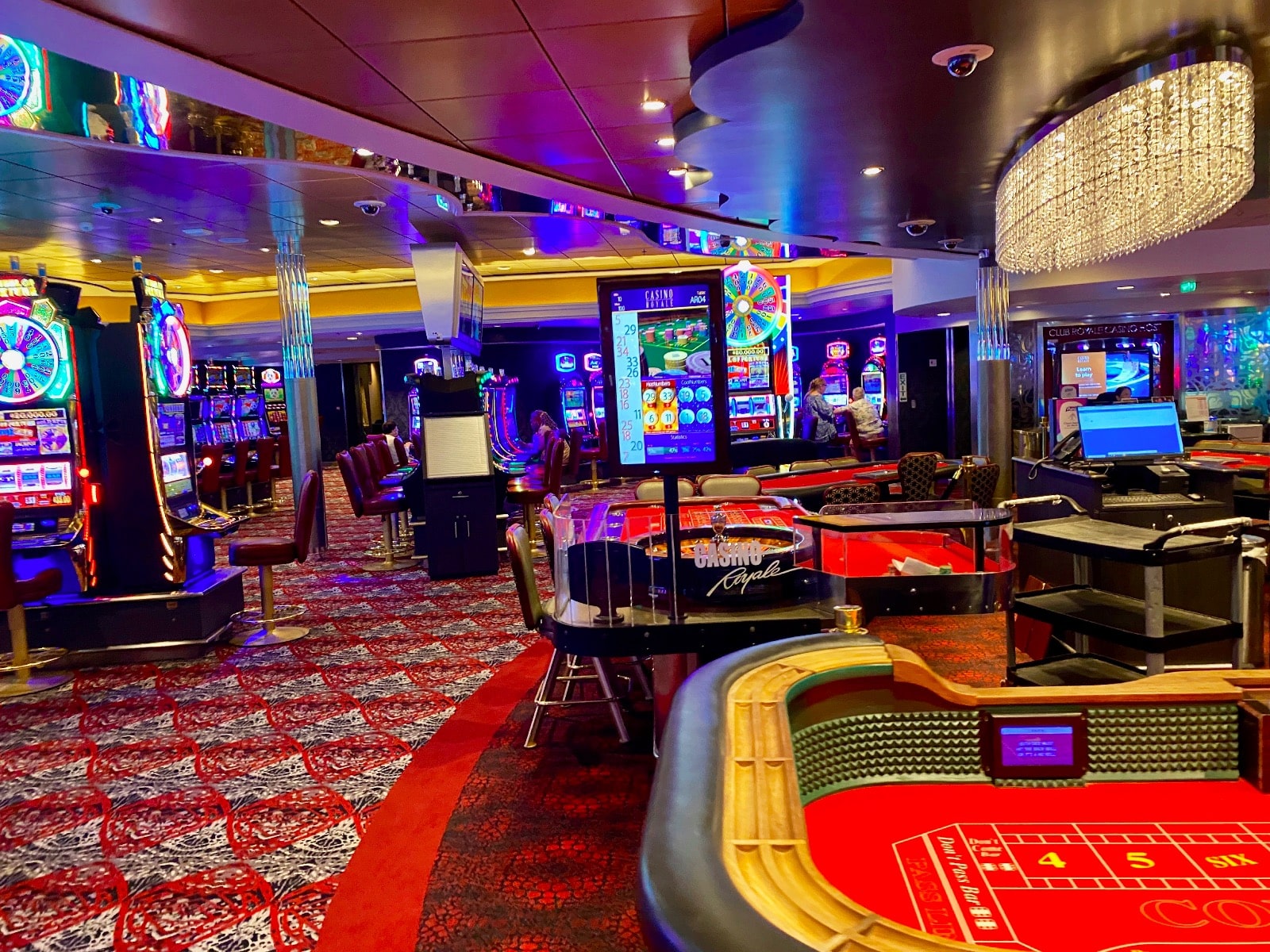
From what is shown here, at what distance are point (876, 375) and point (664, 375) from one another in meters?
13.0

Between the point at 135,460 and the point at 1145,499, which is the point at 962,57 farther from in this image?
the point at 135,460

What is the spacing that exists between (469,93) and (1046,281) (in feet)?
24.4

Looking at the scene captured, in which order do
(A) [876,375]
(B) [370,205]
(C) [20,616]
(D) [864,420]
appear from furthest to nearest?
1. (A) [876,375]
2. (D) [864,420]
3. (B) [370,205]
4. (C) [20,616]

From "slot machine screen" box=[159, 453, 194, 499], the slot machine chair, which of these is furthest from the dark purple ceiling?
the slot machine chair

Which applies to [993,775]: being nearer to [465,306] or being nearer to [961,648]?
[961,648]

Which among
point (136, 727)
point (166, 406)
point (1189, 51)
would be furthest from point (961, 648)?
point (166, 406)

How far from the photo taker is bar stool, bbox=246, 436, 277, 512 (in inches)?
460

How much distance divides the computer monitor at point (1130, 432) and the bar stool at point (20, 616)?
520cm

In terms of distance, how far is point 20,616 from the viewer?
449cm

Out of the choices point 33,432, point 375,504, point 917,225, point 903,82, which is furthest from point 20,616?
point 917,225

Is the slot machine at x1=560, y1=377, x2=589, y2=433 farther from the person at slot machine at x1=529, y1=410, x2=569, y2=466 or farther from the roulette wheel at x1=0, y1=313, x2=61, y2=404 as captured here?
the roulette wheel at x1=0, y1=313, x2=61, y2=404

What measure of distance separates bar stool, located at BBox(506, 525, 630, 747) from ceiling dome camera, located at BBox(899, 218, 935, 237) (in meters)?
4.95

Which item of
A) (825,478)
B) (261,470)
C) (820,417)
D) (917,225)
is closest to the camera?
(825,478)

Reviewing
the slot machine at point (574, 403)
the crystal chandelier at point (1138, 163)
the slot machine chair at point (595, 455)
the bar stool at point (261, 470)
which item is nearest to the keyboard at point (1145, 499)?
the crystal chandelier at point (1138, 163)
